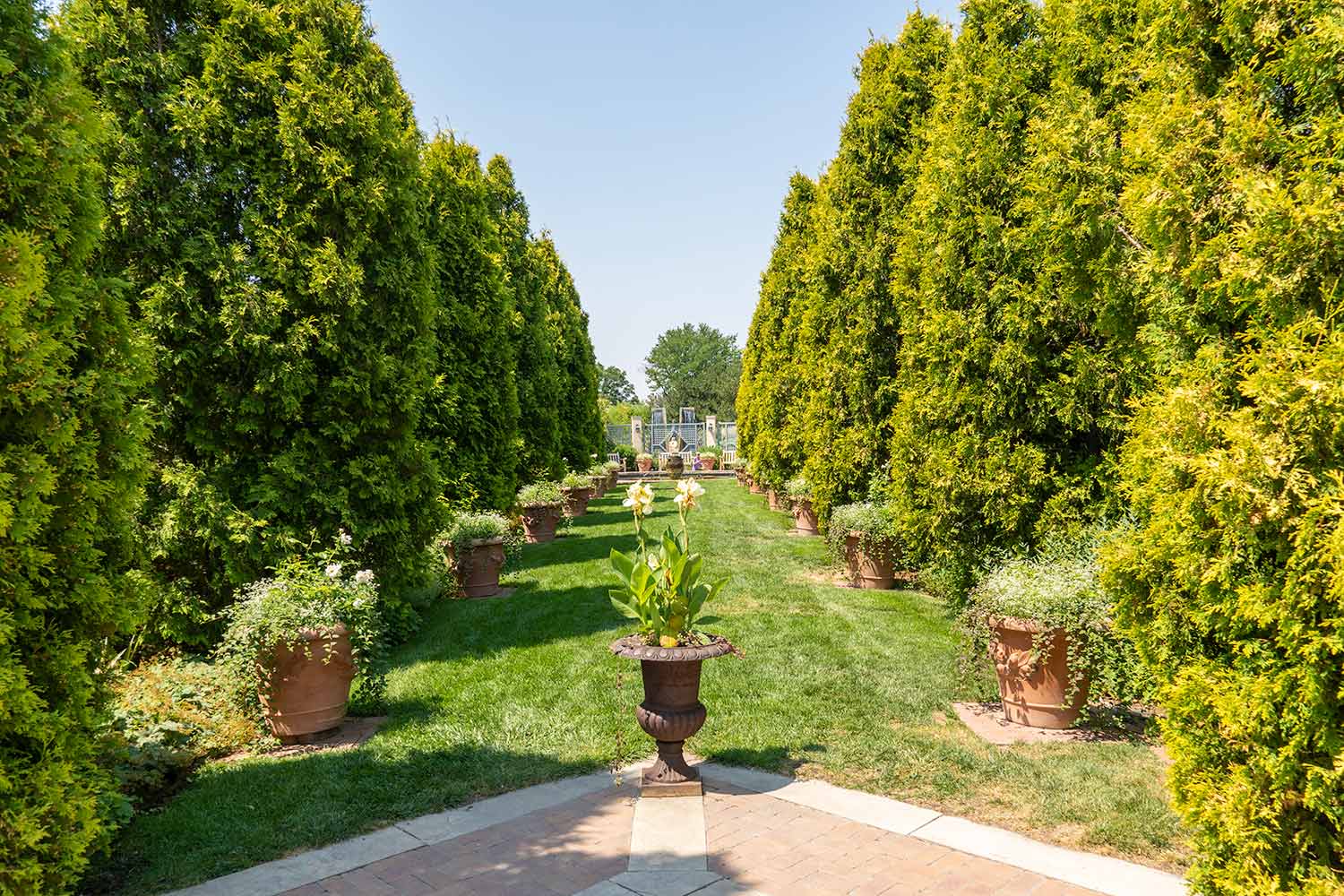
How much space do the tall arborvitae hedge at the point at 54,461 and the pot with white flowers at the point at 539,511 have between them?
12.0m

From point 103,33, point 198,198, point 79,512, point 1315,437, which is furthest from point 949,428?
point 103,33

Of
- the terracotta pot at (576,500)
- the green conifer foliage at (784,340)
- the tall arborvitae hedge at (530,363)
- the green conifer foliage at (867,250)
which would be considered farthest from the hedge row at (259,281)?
the terracotta pot at (576,500)

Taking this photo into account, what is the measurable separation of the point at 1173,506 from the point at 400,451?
661 centimetres

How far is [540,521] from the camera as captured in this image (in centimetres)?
1581

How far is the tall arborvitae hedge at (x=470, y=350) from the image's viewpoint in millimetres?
11680

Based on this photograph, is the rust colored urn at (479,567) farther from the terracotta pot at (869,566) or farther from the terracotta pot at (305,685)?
the terracotta pot at (869,566)

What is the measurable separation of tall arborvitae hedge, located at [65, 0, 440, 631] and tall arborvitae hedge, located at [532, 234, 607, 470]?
517 inches

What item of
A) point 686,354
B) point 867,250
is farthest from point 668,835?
point 686,354

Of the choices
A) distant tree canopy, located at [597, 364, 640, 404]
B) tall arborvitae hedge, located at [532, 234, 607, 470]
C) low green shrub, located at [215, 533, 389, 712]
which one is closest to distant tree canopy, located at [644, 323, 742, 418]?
distant tree canopy, located at [597, 364, 640, 404]

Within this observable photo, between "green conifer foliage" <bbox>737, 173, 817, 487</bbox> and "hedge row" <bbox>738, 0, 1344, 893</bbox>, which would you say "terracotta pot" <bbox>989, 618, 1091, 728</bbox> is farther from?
"green conifer foliage" <bbox>737, 173, 817, 487</bbox>

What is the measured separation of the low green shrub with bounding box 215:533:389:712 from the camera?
535 centimetres

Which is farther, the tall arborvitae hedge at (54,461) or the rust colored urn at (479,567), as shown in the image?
the rust colored urn at (479,567)

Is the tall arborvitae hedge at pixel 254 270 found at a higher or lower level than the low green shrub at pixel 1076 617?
higher

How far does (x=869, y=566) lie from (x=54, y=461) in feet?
30.0
